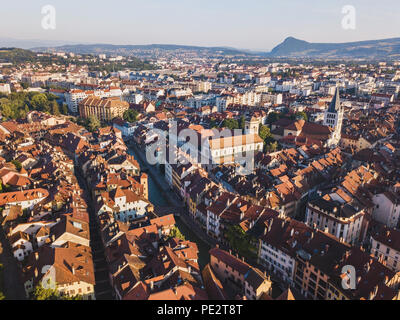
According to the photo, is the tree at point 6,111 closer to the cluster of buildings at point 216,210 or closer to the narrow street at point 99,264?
the cluster of buildings at point 216,210

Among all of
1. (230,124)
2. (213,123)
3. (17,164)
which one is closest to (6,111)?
(17,164)

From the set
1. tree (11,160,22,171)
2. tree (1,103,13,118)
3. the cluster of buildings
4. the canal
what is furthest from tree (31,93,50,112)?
the canal

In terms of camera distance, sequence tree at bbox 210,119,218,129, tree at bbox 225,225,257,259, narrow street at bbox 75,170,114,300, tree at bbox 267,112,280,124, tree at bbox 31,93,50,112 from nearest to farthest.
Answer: narrow street at bbox 75,170,114,300 < tree at bbox 225,225,257,259 < tree at bbox 210,119,218,129 < tree at bbox 267,112,280,124 < tree at bbox 31,93,50,112

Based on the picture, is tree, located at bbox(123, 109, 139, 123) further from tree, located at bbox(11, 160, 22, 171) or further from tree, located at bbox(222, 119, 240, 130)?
tree, located at bbox(11, 160, 22, 171)

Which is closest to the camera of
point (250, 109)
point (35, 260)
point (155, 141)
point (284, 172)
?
point (35, 260)

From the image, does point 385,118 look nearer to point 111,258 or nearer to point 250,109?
point 250,109

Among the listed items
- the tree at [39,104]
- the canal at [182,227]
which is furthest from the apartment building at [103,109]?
Result: the canal at [182,227]

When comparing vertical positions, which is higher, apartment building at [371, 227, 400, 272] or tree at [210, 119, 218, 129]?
tree at [210, 119, 218, 129]

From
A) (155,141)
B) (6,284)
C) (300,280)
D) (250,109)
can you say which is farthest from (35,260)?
(250,109)

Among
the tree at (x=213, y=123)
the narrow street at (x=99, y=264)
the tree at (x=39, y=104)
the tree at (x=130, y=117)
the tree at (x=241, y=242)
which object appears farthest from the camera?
the tree at (x=39, y=104)
